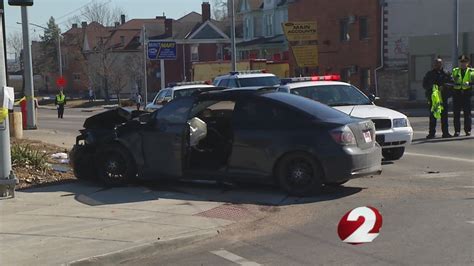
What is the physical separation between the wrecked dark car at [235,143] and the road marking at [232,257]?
9.53 ft

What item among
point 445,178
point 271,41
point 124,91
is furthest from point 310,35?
point 124,91

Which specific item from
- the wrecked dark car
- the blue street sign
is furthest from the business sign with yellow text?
the wrecked dark car

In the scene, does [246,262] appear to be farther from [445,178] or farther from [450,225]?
[445,178]

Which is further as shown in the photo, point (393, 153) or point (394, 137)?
point (393, 153)

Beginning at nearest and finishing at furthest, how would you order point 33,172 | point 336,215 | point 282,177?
point 336,215
point 282,177
point 33,172

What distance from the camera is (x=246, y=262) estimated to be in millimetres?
6527

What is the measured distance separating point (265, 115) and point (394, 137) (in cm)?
353

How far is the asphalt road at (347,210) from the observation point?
657cm

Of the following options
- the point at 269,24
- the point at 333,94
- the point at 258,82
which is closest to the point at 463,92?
the point at 333,94

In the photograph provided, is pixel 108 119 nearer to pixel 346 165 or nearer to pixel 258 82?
pixel 346 165

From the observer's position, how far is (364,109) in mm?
12828

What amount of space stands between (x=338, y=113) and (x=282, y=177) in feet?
4.42

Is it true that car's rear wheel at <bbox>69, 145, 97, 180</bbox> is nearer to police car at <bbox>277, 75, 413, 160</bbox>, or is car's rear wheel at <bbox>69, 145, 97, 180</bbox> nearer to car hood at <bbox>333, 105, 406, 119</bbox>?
police car at <bbox>277, 75, 413, 160</bbox>

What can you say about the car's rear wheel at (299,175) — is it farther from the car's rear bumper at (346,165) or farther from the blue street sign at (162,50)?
the blue street sign at (162,50)
